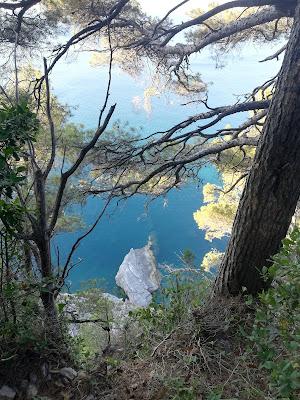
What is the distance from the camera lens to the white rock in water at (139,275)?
1266 cm

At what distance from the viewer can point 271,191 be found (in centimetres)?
235

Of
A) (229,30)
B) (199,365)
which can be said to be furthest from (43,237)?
(229,30)

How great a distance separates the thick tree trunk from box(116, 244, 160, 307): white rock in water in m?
9.82

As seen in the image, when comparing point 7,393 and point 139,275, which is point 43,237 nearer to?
point 7,393

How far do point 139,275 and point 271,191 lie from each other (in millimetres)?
11327

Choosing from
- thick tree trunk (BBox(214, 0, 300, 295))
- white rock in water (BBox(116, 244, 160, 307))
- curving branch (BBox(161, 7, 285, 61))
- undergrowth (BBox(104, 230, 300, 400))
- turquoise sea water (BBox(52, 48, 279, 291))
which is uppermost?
turquoise sea water (BBox(52, 48, 279, 291))

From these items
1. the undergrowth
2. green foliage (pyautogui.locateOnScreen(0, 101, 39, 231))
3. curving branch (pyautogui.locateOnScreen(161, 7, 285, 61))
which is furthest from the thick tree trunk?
green foliage (pyautogui.locateOnScreen(0, 101, 39, 231))

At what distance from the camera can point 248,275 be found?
101 inches

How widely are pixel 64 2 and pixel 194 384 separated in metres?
3.83

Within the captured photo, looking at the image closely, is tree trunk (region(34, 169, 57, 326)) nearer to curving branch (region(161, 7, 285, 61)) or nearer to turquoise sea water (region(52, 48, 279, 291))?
curving branch (region(161, 7, 285, 61))

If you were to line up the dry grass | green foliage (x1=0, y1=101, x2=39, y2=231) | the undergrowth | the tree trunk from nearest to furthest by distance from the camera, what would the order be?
the undergrowth → green foliage (x1=0, y1=101, x2=39, y2=231) → the dry grass → the tree trunk

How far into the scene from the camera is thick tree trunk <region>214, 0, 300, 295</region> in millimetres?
2180

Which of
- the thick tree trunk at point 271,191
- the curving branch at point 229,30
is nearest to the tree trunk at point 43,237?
the thick tree trunk at point 271,191

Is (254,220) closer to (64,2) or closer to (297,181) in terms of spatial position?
(297,181)
